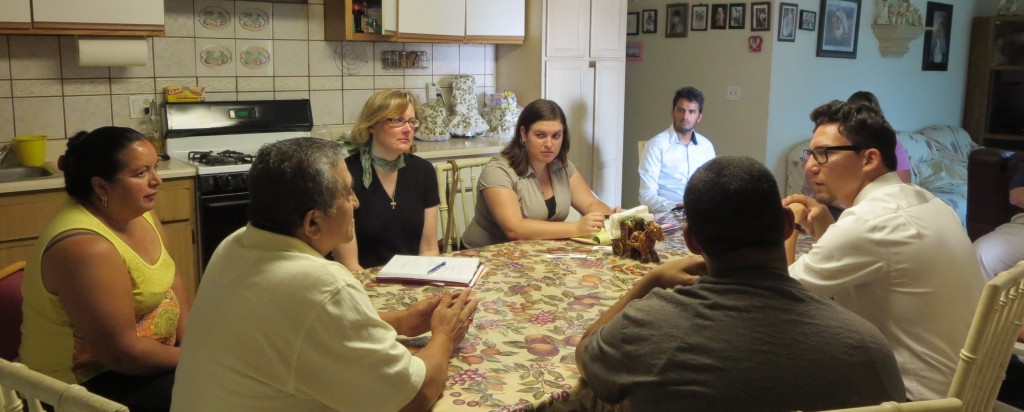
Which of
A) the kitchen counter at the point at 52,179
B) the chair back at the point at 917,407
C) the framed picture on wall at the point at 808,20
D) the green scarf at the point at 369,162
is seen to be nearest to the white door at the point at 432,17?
the kitchen counter at the point at 52,179

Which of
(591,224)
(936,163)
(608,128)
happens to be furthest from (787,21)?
(591,224)

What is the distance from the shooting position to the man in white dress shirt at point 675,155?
174 inches

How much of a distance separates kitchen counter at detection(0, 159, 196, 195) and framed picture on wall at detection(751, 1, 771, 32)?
363 centimetres

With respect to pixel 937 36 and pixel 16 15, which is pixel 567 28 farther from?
pixel 937 36

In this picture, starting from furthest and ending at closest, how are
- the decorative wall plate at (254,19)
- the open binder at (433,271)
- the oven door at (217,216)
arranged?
the decorative wall plate at (254,19), the oven door at (217,216), the open binder at (433,271)

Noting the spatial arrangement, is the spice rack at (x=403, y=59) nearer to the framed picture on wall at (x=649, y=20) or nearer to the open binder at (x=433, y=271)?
the framed picture on wall at (x=649, y=20)

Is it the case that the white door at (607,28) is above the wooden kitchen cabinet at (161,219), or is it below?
above

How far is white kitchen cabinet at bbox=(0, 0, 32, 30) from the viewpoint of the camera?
3.12m

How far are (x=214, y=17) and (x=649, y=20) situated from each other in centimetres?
321

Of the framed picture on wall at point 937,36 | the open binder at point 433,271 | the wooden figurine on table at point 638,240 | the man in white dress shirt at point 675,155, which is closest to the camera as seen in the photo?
the open binder at point 433,271

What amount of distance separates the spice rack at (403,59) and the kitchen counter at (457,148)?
454 millimetres

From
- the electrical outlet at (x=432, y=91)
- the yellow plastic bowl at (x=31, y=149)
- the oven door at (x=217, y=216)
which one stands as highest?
the electrical outlet at (x=432, y=91)

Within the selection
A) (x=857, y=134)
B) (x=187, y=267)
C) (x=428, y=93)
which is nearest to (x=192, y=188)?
(x=187, y=267)

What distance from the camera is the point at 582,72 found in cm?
481
